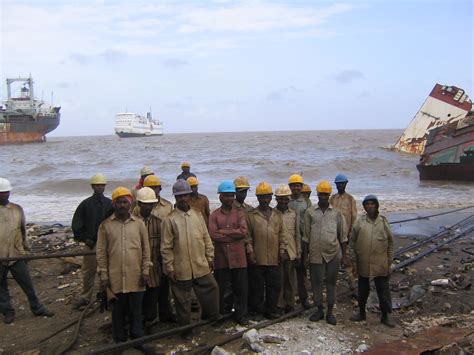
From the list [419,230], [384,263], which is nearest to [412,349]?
[384,263]

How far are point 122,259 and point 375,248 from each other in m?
2.70

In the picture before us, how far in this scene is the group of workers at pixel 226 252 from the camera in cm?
458

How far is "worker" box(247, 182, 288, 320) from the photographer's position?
5137 mm

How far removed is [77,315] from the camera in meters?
5.54

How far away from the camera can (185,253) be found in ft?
15.2

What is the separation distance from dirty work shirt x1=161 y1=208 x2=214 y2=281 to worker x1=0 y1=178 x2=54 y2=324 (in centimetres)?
195

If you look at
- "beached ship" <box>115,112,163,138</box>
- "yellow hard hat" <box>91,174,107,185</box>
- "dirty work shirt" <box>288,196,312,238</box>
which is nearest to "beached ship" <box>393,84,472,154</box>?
"dirty work shirt" <box>288,196,312,238</box>

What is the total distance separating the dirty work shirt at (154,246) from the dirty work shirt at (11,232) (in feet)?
5.45

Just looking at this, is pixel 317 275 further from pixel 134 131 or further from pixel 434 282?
pixel 134 131

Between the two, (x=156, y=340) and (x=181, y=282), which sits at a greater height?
(x=181, y=282)

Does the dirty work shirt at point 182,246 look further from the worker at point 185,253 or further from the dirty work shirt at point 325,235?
the dirty work shirt at point 325,235

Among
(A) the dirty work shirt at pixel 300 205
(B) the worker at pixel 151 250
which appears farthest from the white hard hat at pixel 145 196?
(A) the dirty work shirt at pixel 300 205

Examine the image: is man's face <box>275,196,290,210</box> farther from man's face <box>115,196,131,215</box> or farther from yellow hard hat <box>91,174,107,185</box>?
yellow hard hat <box>91,174,107,185</box>

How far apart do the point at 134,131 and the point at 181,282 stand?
9461 cm
